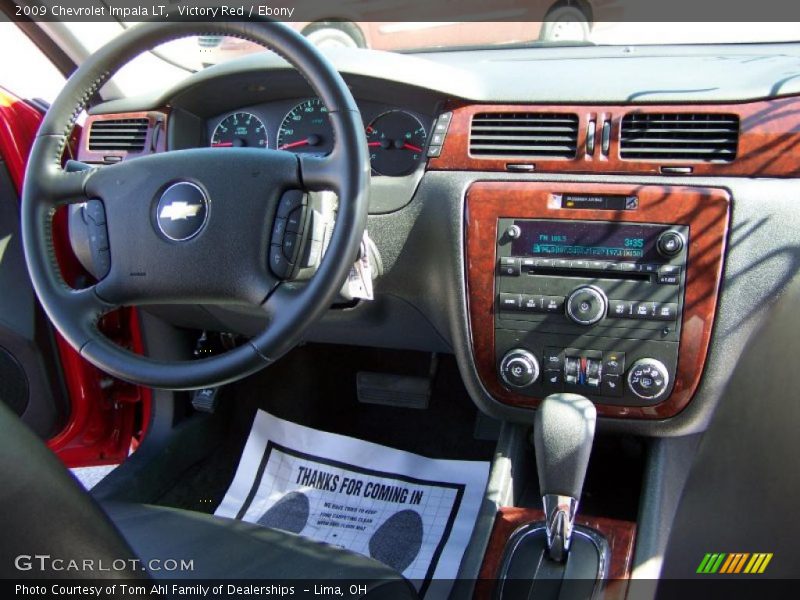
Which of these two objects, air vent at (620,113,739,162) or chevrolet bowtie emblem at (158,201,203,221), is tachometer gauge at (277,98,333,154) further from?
air vent at (620,113,739,162)

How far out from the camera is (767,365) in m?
1.34

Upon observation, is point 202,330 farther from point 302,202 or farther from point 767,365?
point 767,365

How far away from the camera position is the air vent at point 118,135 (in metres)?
1.70

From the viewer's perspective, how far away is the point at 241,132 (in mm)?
1687

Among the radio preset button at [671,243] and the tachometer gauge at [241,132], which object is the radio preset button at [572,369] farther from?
the tachometer gauge at [241,132]

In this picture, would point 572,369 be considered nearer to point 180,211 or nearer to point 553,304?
point 553,304

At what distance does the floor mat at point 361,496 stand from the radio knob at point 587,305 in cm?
60

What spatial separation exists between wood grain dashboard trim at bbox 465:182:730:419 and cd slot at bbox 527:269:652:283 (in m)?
0.07

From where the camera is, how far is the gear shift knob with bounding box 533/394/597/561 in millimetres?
1227

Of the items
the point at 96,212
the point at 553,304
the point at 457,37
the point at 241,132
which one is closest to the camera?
the point at 96,212

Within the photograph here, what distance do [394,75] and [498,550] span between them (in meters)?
0.86

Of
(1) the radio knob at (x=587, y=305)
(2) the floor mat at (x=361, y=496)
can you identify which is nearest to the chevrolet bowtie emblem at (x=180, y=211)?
(1) the radio knob at (x=587, y=305)

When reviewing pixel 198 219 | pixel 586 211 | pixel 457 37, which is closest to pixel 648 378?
pixel 586 211

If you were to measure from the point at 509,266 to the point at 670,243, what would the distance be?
266mm
